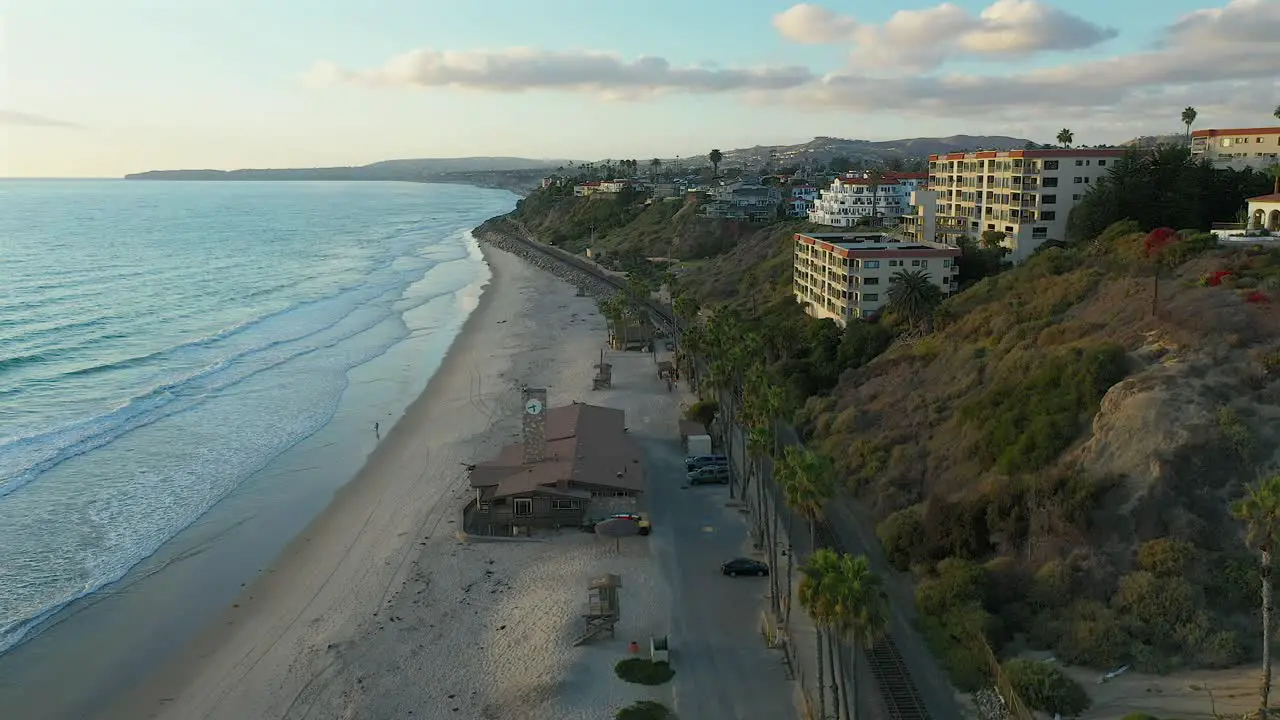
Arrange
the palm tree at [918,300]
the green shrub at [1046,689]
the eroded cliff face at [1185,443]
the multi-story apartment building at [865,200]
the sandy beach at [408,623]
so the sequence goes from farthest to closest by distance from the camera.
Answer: the multi-story apartment building at [865,200] → the palm tree at [918,300] → the eroded cliff face at [1185,443] → the sandy beach at [408,623] → the green shrub at [1046,689]

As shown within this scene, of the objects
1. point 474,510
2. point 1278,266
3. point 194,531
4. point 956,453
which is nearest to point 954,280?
→ point 1278,266

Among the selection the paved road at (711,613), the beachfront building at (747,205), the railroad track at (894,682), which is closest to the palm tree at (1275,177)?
the paved road at (711,613)

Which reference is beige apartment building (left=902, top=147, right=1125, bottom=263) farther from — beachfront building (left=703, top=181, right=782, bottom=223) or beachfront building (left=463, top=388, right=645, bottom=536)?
beachfront building (left=703, top=181, right=782, bottom=223)

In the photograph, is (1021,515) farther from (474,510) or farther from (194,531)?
(194,531)

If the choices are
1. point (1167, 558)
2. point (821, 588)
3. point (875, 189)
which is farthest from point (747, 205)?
point (821, 588)

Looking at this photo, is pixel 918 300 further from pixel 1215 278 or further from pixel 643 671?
pixel 643 671

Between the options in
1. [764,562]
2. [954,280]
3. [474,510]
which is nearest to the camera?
[764,562]

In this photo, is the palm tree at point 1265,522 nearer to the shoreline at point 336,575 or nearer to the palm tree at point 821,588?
the palm tree at point 821,588
